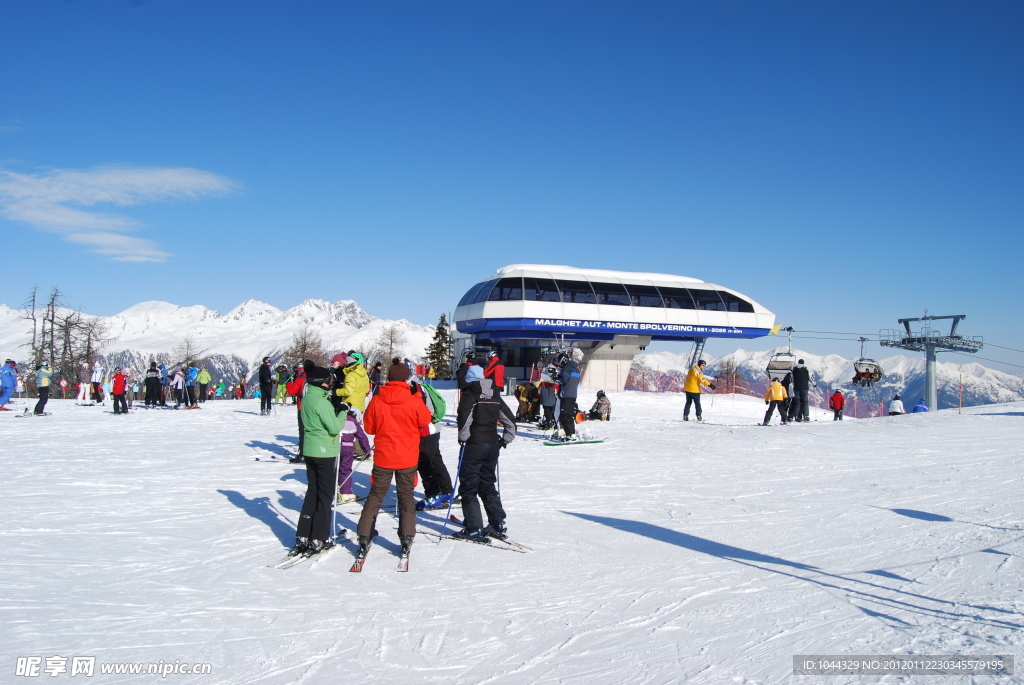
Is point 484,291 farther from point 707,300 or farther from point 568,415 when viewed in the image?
point 568,415

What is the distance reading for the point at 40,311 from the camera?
142ft

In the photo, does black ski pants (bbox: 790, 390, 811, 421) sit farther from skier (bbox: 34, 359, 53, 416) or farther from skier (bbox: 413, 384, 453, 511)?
skier (bbox: 34, 359, 53, 416)

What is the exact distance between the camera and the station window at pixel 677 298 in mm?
41375

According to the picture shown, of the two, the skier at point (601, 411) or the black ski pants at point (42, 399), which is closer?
the skier at point (601, 411)

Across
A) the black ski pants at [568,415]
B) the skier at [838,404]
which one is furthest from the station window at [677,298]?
the black ski pants at [568,415]

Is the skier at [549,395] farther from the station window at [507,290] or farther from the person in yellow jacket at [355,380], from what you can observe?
the station window at [507,290]

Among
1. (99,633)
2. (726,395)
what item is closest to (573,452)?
(99,633)

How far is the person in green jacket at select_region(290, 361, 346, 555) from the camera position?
6.25 metres

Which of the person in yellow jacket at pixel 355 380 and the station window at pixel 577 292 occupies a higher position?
the station window at pixel 577 292

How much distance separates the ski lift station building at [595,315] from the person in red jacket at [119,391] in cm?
1766

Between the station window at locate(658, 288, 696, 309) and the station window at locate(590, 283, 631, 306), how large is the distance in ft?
9.25

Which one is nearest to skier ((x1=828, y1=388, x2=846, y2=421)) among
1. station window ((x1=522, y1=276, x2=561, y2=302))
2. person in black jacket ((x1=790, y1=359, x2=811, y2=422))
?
person in black jacket ((x1=790, y1=359, x2=811, y2=422))

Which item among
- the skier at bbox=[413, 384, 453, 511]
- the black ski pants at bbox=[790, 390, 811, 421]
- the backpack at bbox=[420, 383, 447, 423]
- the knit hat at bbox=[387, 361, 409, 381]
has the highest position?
the knit hat at bbox=[387, 361, 409, 381]

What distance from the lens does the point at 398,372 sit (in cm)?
617
